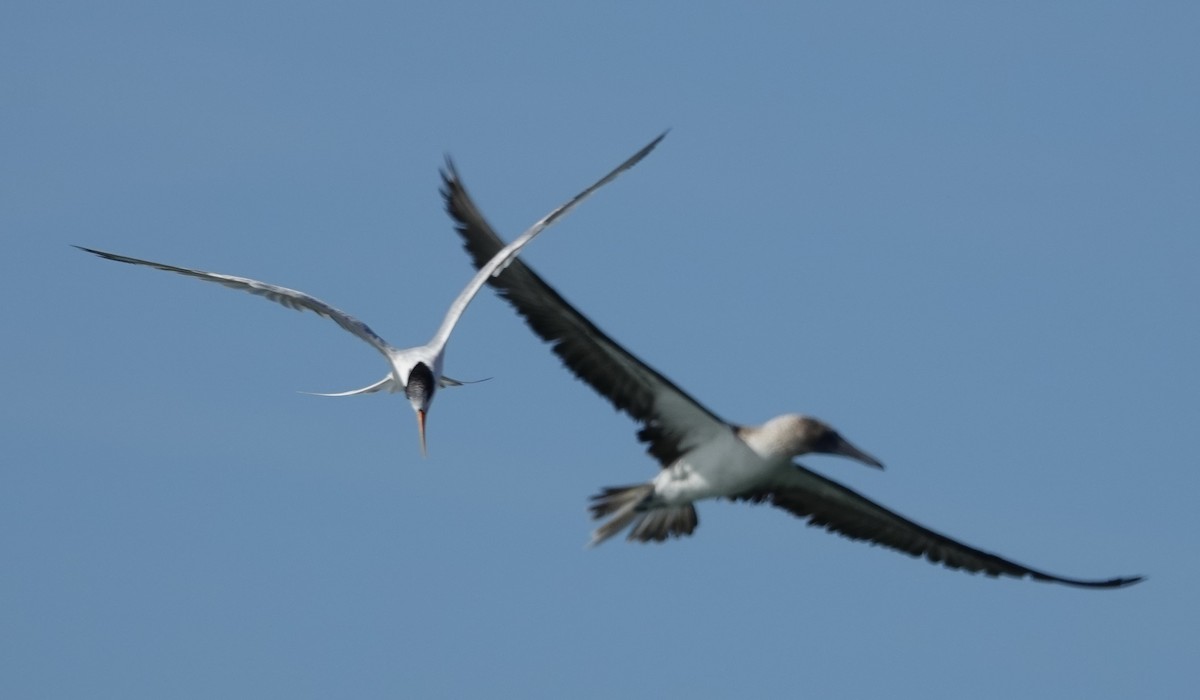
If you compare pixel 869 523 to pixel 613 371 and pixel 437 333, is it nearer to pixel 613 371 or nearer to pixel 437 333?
pixel 613 371

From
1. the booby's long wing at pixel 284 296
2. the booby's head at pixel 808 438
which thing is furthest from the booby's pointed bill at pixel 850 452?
the booby's long wing at pixel 284 296

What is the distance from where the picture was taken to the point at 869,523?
1852 centimetres

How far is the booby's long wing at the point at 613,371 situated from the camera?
16125 mm

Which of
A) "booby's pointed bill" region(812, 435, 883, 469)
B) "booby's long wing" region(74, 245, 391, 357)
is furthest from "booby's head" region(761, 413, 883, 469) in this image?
"booby's long wing" region(74, 245, 391, 357)

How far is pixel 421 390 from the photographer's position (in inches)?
908

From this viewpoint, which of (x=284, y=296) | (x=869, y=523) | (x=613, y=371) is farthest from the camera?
(x=284, y=296)

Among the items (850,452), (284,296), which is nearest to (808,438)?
(850,452)

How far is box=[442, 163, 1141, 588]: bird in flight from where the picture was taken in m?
16.3

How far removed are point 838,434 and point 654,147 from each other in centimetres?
333

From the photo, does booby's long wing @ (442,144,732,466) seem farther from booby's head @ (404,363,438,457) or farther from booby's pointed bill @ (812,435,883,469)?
booby's head @ (404,363,438,457)

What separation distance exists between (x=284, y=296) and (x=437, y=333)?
2.32m

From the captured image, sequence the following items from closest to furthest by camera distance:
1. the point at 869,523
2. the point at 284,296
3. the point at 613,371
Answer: the point at 613,371
the point at 869,523
the point at 284,296

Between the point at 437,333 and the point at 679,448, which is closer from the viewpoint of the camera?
the point at 679,448

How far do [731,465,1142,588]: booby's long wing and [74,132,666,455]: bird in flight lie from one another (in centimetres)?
338
